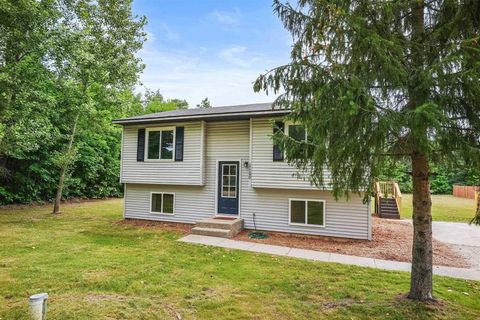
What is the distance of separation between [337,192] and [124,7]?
1893 cm

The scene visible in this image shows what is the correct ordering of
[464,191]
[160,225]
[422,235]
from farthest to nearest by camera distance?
[464,191]
[160,225]
[422,235]

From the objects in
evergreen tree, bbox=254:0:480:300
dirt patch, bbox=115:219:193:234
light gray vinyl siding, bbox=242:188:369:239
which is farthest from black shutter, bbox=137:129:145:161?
evergreen tree, bbox=254:0:480:300

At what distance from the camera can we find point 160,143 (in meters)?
11.1

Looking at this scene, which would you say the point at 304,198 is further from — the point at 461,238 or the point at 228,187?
the point at 461,238

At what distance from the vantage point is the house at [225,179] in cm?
917

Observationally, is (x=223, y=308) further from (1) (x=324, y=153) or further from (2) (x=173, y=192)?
(2) (x=173, y=192)

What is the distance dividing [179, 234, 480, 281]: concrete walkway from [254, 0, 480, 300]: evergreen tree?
2.16 meters

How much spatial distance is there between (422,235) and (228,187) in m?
6.98

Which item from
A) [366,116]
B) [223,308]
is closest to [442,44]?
[366,116]

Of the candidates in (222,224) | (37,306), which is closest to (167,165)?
(222,224)

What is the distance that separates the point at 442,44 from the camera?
384 centimetres

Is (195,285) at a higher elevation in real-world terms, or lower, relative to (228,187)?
lower

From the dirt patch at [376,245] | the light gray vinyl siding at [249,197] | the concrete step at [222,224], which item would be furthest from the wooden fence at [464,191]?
the concrete step at [222,224]

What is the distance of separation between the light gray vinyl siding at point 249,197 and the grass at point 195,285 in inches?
109
